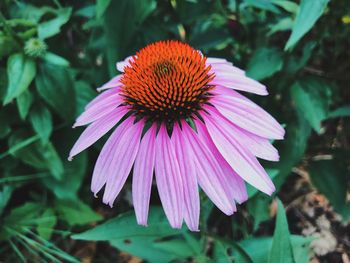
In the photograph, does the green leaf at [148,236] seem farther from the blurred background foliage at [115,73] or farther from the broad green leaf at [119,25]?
the broad green leaf at [119,25]

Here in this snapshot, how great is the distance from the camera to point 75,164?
1.47 meters

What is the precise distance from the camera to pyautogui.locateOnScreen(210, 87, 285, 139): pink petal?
82 centimetres

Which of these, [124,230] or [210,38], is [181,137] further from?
[210,38]

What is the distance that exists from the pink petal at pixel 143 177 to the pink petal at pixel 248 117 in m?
0.15

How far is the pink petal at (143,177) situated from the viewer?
0.79 metres

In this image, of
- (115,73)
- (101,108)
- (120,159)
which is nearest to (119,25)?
(115,73)

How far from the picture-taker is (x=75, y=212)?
1429mm

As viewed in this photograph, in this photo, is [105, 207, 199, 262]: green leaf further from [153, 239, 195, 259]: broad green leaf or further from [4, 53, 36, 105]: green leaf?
[4, 53, 36, 105]: green leaf

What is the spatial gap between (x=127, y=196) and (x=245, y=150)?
0.92 m

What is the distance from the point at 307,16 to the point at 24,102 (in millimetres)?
797

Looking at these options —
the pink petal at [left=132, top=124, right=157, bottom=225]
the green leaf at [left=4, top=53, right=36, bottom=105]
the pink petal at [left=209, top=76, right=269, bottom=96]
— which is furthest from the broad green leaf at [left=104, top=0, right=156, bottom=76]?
the pink petal at [left=132, top=124, right=157, bottom=225]

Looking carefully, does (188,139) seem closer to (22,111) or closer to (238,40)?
(22,111)

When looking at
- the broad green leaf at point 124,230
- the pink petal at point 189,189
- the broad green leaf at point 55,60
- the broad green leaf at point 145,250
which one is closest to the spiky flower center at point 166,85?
the pink petal at point 189,189

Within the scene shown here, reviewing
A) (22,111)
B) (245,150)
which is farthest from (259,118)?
(22,111)
